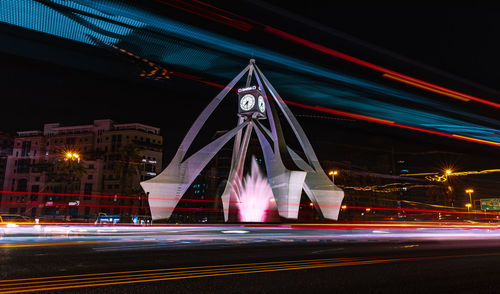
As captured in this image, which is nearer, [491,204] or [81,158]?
[491,204]

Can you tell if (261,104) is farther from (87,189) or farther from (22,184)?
(22,184)

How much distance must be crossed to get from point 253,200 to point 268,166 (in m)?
4.74

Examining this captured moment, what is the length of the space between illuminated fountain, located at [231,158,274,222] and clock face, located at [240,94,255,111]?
9.15 meters

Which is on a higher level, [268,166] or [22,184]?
[268,166]

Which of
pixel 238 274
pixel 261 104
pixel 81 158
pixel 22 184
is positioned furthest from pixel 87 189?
pixel 238 274

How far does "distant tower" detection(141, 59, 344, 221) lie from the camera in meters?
37.2

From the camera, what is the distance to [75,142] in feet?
269

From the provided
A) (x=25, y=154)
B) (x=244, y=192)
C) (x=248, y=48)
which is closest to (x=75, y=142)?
(x=25, y=154)

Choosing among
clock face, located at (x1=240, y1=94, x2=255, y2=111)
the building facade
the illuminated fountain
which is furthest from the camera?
the building facade

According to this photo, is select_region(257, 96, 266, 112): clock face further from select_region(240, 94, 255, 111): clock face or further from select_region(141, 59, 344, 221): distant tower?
select_region(240, 94, 255, 111): clock face

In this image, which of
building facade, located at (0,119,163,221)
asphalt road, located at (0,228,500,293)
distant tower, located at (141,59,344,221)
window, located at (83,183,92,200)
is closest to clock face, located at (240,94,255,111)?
distant tower, located at (141,59,344,221)

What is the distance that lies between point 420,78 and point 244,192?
31.1 meters

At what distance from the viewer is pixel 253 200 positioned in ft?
136

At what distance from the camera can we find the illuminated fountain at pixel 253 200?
1564 inches
